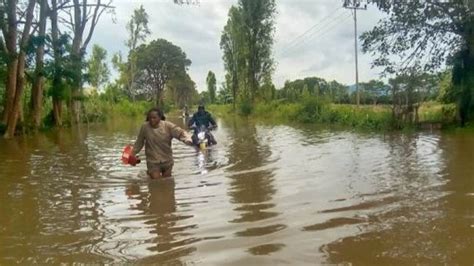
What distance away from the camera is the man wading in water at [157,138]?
9.18m

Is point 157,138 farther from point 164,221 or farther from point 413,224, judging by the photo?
point 413,224

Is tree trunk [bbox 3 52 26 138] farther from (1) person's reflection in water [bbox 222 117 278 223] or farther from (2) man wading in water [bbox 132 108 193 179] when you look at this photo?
(2) man wading in water [bbox 132 108 193 179]

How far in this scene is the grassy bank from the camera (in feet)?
72.0

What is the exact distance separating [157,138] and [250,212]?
319cm

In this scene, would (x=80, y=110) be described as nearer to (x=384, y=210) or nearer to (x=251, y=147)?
(x=251, y=147)

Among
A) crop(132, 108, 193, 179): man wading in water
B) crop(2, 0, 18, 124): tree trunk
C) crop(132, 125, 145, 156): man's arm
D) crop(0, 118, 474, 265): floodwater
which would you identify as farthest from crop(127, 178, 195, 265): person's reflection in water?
crop(2, 0, 18, 124): tree trunk

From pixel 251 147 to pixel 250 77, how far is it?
131 ft

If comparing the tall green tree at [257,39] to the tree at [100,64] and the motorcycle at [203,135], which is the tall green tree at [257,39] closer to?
the tree at [100,64]

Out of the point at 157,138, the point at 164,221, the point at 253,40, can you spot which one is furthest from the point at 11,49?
the point at 253,40

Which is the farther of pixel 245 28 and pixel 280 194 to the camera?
pixel 245 28

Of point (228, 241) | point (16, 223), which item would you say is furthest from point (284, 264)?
point (16, 223)

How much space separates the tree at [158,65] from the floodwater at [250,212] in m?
69.6

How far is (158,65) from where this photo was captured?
81.6 m

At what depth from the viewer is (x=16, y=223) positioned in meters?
6.34
